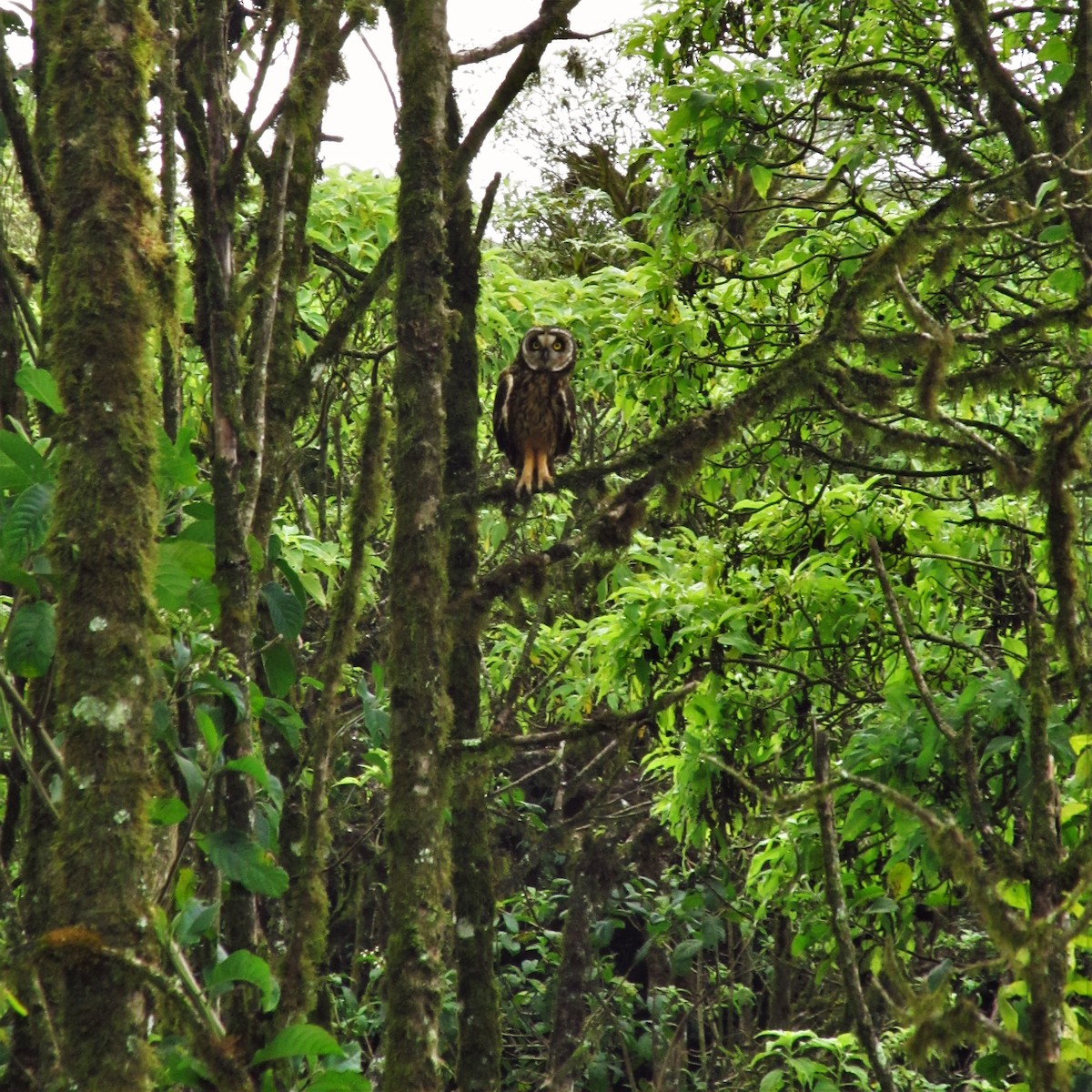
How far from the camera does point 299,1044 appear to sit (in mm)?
1866

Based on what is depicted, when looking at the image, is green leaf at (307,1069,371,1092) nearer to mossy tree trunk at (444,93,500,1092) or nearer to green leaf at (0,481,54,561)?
mossy tree trunk at (444,93,500,1092)

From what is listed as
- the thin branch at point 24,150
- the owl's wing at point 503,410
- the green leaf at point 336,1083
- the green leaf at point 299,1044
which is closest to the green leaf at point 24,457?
the thin branch at point 24,150

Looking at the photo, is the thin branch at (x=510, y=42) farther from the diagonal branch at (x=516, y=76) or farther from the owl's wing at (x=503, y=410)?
the owl's wing at (x=503, y=410)

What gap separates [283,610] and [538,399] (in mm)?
2715

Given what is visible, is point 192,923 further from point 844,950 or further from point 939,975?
point 939,975

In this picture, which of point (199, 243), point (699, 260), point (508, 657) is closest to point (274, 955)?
point (199, 243)

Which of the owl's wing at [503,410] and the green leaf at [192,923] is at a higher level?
the owl's wing at [503,410]

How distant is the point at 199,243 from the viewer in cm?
240

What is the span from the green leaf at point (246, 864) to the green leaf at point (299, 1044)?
0.21 metres

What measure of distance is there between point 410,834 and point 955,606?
2903mm

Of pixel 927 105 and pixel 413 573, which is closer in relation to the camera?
pixel 413 573

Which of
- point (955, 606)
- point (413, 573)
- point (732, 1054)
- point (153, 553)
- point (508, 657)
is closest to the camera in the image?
point (153, 553)

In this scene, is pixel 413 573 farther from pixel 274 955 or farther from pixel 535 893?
pixel 535 893

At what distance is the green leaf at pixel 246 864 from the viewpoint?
1.92 meters
